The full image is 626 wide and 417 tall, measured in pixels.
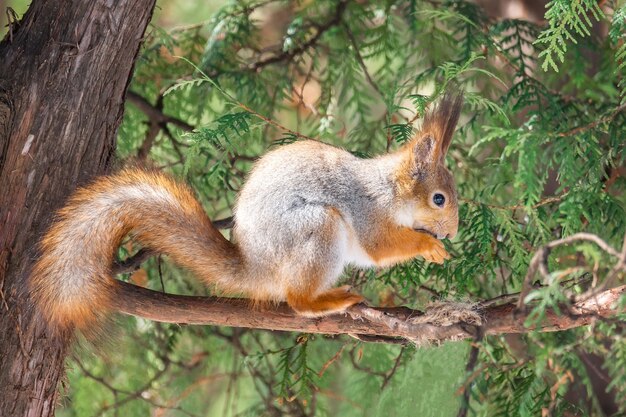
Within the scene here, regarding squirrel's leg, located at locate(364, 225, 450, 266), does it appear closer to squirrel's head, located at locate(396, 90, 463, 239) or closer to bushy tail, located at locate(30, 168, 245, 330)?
squirrel's head, located at locate(396, 90, 463, 239)

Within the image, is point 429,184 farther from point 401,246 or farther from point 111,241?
point 111,241

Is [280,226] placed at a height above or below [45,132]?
below

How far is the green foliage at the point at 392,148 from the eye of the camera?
240cm

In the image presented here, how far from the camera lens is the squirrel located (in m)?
2.07

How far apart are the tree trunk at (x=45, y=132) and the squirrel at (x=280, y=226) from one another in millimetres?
80

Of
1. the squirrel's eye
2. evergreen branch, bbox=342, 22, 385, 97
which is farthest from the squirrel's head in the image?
evergreen branch, bbox=342, 22, 385, 97

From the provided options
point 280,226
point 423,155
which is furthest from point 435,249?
point 280,226

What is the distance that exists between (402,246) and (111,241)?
737mm

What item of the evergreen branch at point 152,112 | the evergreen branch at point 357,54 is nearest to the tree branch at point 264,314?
the evergreen branch at point 152,112

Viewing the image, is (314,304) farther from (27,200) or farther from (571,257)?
(571,257)

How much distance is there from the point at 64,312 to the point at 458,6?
1.79 meters

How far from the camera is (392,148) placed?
2975 millimetres

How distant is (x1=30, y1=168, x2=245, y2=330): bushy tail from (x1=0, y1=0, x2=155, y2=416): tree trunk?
0.08 metres

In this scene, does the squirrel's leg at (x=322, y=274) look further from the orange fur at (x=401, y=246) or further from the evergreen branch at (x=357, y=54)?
the evergreen branch at (x=357, y=54)
